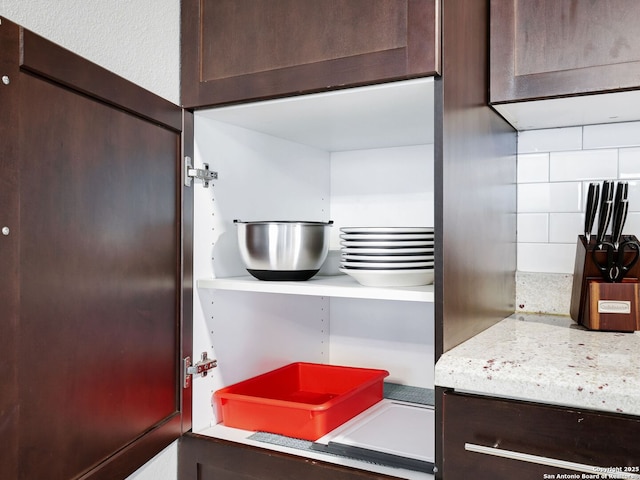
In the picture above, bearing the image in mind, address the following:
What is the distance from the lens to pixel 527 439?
2.94ft

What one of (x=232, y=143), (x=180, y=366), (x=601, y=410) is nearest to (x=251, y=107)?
(x=232, y=143)

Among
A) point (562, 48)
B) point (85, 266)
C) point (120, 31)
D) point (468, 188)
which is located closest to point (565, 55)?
point (562, 48)

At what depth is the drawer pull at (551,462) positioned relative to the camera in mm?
835

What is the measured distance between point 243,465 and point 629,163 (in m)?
1.27

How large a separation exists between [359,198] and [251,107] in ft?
2.11

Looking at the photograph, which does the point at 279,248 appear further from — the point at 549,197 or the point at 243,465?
the point at 549,197

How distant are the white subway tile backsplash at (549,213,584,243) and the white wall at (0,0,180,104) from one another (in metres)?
1.09

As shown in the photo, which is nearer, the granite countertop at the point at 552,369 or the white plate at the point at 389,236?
the granite countertop at the point at 552,369

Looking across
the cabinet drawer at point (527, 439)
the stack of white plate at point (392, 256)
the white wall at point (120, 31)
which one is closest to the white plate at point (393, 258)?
the stack of white plate at point (392, 256)

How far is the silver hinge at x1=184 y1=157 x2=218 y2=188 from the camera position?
126 cm

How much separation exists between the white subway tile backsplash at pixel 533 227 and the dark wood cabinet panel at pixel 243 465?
0.87 meters

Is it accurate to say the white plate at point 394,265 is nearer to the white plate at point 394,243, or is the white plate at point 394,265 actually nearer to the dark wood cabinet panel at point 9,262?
the white plate at point 394,243

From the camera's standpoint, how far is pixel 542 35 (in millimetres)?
1243

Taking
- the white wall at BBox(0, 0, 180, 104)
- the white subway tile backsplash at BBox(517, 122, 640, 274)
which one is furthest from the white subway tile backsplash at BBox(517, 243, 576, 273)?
the white wall at BBox(0, 0, 180, 104)
